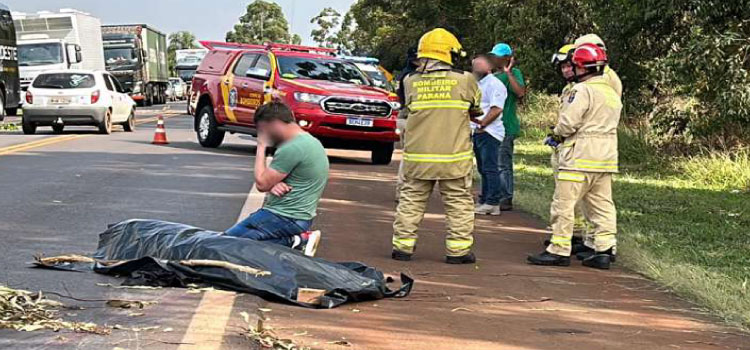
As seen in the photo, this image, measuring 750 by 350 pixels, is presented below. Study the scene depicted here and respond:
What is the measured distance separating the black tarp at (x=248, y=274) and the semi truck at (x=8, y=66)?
26.3 m

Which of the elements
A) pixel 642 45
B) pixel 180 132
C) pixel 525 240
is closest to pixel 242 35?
pixel 180 132

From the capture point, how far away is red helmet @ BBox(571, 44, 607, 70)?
8312 mm

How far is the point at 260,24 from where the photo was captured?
128 metres

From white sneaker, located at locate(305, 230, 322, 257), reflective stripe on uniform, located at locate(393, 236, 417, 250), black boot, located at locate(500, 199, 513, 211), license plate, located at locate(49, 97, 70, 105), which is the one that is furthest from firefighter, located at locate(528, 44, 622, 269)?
license plate, located at locate(49, 97, 70, 105)

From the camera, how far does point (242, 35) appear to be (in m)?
128

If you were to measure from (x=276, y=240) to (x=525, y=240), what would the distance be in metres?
2.88

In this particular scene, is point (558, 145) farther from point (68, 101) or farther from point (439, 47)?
point (68, 101)

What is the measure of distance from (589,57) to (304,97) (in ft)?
29.7

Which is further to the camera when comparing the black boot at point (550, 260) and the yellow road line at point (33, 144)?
the yellow road line at point (33, 144)

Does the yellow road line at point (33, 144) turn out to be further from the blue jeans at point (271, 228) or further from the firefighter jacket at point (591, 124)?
the firefighter jacket at point (591, 124)

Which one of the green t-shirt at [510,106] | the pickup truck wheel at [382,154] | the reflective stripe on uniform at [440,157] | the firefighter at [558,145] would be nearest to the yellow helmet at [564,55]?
the firefighter at [558,145]

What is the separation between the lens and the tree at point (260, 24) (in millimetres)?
127812

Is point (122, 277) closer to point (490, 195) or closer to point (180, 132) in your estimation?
point (490, 195)

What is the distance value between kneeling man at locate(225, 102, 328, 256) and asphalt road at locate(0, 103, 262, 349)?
3.70ft
